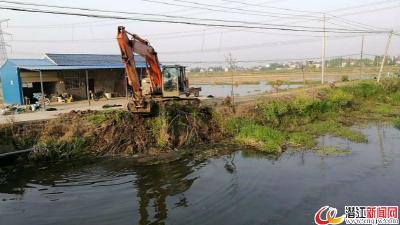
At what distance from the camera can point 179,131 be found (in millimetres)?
16922

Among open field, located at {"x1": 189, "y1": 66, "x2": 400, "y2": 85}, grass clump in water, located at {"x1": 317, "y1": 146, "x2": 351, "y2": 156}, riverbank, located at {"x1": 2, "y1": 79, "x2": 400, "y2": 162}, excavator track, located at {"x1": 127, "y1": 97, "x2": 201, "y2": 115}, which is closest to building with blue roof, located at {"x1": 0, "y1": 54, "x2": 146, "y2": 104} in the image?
excavator track, located at {"x1": 127, "y1": 97, "x2": 201, "y2": 115}

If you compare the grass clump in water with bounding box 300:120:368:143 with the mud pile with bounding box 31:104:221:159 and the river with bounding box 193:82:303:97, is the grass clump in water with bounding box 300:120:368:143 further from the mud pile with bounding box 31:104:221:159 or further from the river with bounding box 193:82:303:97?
the river with bounding box 193:82:303:97

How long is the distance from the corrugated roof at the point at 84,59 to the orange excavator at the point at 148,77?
11.2 meters

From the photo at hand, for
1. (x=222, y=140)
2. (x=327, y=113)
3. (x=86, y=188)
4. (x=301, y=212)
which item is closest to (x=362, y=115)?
(x=327, y=113)

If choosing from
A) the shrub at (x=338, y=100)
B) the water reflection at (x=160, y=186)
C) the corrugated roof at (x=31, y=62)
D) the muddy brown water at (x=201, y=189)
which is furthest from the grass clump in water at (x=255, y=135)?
the corrugated roof at (x=31, y=62)

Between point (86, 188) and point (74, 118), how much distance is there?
20.6 ft

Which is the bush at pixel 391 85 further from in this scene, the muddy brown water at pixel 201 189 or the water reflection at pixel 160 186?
the water reflection at pixel 160 186

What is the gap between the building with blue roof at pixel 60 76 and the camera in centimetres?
2759

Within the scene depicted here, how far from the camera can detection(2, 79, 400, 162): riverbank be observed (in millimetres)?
15086

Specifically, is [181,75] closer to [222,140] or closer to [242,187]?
[222,140]

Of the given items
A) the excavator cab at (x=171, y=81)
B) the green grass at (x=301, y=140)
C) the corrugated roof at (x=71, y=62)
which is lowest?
the green grass at (x=301, y=140)

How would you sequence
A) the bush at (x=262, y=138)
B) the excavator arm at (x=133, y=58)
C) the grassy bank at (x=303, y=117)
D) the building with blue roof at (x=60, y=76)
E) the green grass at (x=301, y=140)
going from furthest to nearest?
the building with blue roof at (x=60, y=76) → the grassy bank at (x=303, y=117) → the green grass at (x=301, y=140) → the bush at (x=262, y=138) → the excavator arm at (x=133, y=58)

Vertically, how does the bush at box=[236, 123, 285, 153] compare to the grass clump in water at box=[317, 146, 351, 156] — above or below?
above

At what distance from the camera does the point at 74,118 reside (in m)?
16.8
